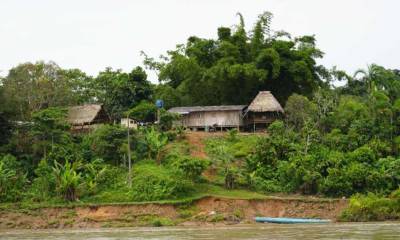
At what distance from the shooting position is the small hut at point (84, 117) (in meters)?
46.9

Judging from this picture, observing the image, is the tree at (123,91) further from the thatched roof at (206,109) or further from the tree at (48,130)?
the tree at (48,130)

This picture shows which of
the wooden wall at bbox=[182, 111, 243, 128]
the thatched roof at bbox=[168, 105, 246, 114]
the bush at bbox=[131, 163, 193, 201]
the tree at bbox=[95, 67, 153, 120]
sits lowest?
the bush at bbox=[131, 163, 193, 201]

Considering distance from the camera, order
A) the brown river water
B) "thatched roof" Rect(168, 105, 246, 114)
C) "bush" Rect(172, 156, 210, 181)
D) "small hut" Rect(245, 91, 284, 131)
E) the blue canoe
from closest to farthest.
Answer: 1. the brown river water
2. the blue canoe
3. "bush" Rect(172, 156, 210, 181)
4. "small hut" Rect(245, 91, 284, 131)
5. "thatched roof" Rect(168, 105, 246, 114)

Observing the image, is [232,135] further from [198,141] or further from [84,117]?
[84,117]

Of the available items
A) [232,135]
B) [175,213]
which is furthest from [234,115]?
[175,213]

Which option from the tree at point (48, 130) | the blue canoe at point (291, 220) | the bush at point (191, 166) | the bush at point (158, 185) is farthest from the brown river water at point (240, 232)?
the tree at point (48, 130)

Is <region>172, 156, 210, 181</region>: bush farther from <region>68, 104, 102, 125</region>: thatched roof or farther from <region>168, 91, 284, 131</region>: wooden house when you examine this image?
<region>68, 104, 102, 125</region>: thatched roof

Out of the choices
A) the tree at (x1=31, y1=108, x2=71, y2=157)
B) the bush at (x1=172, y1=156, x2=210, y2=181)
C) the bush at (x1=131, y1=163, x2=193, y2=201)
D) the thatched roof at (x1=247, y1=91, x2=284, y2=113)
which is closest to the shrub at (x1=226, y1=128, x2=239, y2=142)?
the thatched roof at (x1=247, y1=91, x2=284, y2=113)

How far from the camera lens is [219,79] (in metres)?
49.3

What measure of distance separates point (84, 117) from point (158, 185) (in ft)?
36.5

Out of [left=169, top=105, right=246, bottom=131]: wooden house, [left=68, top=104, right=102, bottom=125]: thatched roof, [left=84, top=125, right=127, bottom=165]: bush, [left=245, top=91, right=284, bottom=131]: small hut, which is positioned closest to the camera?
[left=84, top=125, right=127, bottom=165]: bush

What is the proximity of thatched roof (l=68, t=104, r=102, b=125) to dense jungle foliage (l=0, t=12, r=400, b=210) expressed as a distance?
48.7 inches

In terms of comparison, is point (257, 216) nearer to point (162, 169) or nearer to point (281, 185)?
point (281, 185)

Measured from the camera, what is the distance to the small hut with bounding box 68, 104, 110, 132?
4694 cm
